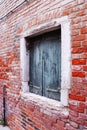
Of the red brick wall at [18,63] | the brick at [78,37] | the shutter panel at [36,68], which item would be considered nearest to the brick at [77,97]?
the red brick wall at [18,63]

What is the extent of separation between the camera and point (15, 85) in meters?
5.34

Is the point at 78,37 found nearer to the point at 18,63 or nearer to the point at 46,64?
the point at 46,64

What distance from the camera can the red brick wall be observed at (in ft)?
10.2

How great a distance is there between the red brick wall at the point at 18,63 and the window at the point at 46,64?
28cm

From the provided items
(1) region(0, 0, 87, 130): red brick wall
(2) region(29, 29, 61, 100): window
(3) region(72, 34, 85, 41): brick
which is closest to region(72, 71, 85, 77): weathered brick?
(1) region(0, 0, 87, 130): red brick wall

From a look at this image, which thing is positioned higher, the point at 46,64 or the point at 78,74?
the point at 46,64

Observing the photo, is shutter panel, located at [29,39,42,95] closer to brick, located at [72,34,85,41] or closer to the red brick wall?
the red brick wall

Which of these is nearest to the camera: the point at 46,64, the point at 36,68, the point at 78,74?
the point at 78,74

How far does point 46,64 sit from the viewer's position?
4.27 meters

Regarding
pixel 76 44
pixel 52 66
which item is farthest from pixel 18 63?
pixel 76 44

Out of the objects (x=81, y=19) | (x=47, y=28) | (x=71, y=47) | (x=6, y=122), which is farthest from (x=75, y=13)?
(x=6, y=122)

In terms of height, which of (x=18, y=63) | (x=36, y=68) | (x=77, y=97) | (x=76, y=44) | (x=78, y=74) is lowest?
(x=77, y=97)

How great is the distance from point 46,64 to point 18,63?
3.37 ft

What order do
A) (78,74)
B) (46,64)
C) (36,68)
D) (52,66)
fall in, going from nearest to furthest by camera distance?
(78,74), (52,66), (46,64), (36,68)
